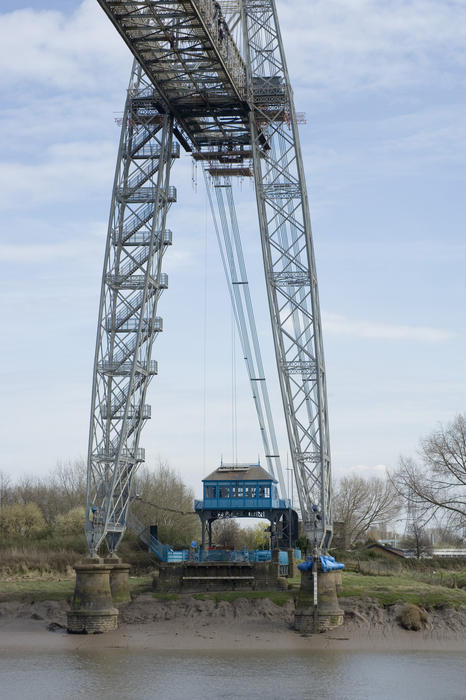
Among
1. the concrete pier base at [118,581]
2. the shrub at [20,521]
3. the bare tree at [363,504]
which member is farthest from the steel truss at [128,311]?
the bare tree at [363,504]

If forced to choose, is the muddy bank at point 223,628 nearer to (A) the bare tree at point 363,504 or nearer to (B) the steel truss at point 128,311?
(B) the steel truss at point 128,311

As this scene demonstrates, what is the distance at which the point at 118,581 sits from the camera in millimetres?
30297

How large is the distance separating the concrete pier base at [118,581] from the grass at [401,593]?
23.9 feet

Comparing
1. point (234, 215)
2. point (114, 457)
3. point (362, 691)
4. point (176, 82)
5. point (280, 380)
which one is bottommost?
point (362, 691)

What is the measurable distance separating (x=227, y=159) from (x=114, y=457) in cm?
1294

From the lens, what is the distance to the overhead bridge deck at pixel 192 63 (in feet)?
88.4

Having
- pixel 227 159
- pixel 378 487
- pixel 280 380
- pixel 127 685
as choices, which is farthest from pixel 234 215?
pixel 378 487

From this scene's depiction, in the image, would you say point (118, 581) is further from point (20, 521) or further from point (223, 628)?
point (20, 521)

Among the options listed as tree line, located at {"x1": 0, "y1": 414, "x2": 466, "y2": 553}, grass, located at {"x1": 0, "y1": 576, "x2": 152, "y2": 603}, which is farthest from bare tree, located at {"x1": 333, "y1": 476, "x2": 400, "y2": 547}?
grass, located at {"x1": 0, "y1": 576, "x2": 152, "y2": 603}

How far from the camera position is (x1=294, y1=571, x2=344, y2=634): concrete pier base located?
26.7m

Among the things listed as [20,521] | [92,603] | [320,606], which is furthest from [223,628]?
[20,521]

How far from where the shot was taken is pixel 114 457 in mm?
30953

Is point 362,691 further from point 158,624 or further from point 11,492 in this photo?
point 11,492

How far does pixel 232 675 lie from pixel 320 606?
6.25m
